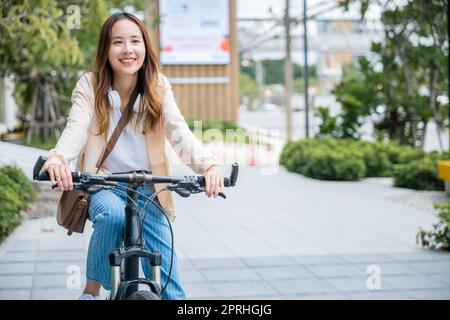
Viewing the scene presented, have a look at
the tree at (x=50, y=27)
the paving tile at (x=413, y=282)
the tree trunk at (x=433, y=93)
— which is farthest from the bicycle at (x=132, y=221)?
the tree trunk at (x=433, y=93)

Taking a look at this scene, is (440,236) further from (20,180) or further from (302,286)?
(20,180)

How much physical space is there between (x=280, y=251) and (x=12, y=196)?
2.08 m

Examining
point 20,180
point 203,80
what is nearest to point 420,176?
point 20,180

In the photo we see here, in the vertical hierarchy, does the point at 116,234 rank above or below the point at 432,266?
above

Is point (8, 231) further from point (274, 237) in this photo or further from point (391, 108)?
point (391, 108)

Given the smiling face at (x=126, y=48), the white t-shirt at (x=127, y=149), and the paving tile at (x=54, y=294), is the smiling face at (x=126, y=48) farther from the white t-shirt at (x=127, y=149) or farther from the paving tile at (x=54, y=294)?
the paving tile at (x=54, y=294)

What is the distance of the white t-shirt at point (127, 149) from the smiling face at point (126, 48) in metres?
0.09

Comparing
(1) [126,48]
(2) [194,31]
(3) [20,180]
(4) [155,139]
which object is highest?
(2) [194,31]

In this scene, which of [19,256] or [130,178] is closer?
[130,178]

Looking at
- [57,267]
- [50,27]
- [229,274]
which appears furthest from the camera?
[50,27]

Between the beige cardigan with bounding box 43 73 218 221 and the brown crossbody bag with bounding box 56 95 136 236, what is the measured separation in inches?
1.1

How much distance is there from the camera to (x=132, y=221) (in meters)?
2.73

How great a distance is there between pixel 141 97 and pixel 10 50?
7274 millimetres
